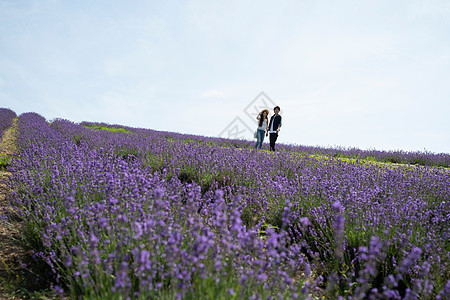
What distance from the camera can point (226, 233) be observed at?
165cm

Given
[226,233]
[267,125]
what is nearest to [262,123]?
[267,125]

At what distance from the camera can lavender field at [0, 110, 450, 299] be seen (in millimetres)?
1561

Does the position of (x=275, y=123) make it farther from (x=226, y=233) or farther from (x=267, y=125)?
(x=226, y=233)

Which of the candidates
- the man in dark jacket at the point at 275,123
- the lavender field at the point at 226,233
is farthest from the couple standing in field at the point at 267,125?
the lavender field at the point at 226,233

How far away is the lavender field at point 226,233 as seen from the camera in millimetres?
1561

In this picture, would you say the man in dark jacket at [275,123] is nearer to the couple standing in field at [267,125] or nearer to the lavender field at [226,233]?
the couple standing in field at [267,125]

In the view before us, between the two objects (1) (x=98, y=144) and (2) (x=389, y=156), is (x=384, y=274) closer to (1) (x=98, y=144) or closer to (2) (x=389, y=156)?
(1) (x=98, y=144)

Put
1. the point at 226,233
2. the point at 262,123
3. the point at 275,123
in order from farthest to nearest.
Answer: the point at 262,123, the point at 275,123, the point at 226,233

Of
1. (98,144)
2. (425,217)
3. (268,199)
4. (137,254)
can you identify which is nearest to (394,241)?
(425,217)

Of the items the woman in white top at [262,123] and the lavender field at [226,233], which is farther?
the woman in white top at [262,123]

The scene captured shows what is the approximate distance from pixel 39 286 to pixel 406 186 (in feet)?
15.6

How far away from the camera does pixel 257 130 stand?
9852 millimetres

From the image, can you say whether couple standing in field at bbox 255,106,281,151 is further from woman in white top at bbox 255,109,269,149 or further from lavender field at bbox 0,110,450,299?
lavender field at bbox 0,110,450,299

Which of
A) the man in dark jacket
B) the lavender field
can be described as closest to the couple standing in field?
the man in dark jacket
